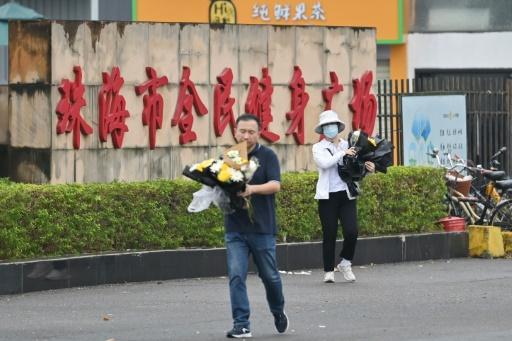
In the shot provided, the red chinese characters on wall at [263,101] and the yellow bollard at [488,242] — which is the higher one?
the red chinese characters on wall at [263,101]

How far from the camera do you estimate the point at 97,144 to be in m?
16.5

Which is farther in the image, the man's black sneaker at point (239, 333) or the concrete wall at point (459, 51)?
the concrete wall at point (459, 51)

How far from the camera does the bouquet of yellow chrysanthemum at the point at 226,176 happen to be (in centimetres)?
1082

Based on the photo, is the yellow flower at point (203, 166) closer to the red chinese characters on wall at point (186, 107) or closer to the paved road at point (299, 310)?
the paved road at point (299, 310)

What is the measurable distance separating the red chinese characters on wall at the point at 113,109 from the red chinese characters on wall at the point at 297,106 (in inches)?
103

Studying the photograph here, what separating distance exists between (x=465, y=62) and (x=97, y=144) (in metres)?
15.1

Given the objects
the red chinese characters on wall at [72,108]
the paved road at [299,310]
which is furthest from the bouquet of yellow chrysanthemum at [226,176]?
the red chinese characters on wall at [72,108]

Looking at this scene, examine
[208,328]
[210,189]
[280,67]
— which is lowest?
[208,328]

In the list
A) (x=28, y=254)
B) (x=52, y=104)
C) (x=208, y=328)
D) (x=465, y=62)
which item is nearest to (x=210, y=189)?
(x=208, y=328)

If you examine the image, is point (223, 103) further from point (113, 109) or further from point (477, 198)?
point (477, 198)

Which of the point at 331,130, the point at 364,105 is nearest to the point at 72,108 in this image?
the point at 331,130

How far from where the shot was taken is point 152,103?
55.4 ft

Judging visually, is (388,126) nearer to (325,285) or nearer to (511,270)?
Answer: (511,270)

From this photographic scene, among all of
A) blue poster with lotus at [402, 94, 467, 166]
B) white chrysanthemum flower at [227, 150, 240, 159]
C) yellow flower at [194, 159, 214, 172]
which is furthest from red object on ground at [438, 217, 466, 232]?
yellow flower at [194, 159, 214, 172]
